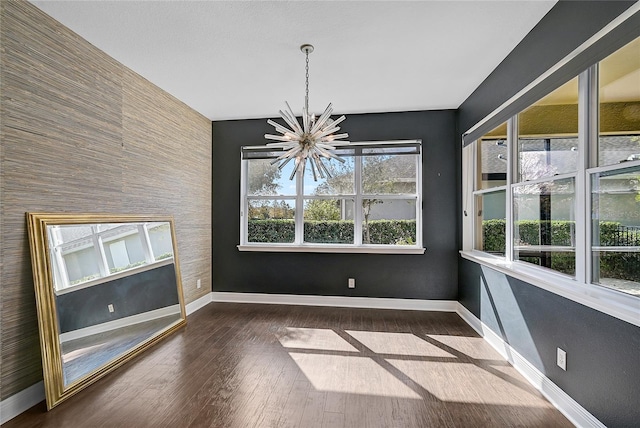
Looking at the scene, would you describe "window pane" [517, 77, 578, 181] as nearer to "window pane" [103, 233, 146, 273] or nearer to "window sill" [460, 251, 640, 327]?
"window sill" [460, 251, 640, 327]

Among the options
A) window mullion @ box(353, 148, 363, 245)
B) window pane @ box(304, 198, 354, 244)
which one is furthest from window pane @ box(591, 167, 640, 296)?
window pane @ box(304, 198, 354, 244)

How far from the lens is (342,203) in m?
4.31

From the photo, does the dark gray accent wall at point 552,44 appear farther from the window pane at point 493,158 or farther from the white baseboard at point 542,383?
the white baseboard at point 542,383

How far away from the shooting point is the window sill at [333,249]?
4062 millimetres

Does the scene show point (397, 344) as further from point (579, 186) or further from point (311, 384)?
point (579, 186)

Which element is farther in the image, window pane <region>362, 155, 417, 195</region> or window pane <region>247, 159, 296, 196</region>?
window pane <region>247, 159, 296, 196</region>

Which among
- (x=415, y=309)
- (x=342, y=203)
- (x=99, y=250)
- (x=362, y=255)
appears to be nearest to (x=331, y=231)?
(x=342, y=203)

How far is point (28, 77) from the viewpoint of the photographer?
2016mm

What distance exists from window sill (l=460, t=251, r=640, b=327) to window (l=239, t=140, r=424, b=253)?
1599 mm

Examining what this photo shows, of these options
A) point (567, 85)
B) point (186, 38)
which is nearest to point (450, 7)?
point (567, 85)

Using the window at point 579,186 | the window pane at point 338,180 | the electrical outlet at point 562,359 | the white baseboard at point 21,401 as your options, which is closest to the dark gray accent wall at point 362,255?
the window pane at point 338,180

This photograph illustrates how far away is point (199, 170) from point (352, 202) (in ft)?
6.95

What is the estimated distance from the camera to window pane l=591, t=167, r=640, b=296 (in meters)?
1.58

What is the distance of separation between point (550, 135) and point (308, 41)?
193cm
